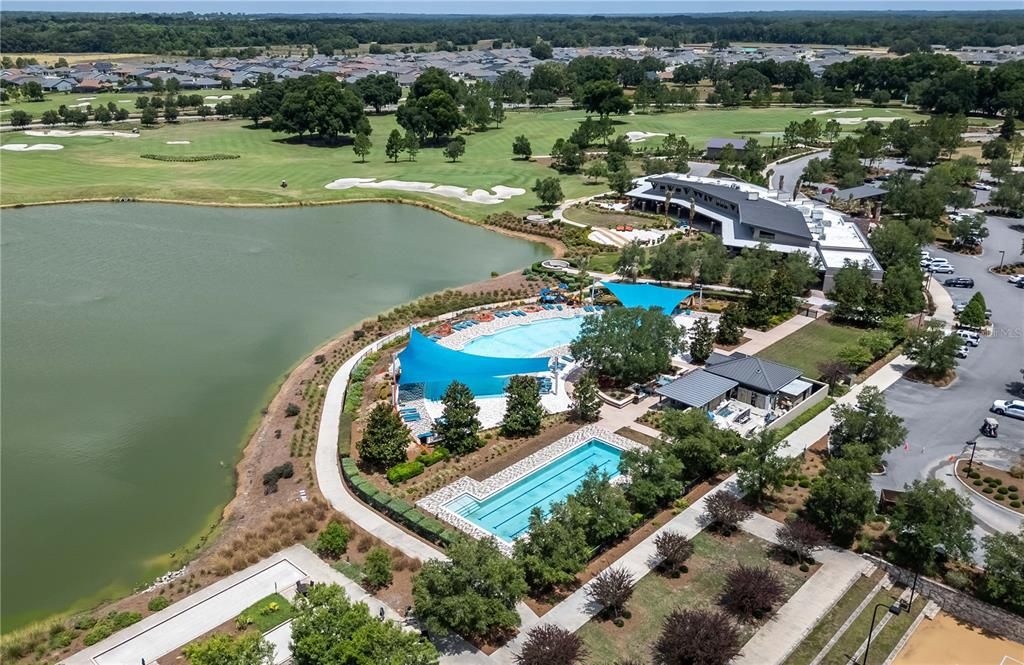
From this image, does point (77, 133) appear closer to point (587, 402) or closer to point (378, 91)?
point (378, 91)

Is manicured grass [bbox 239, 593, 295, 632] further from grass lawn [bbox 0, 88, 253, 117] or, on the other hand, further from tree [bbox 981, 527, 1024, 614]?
grass lawn [bbox 0, 88, 253, 117]

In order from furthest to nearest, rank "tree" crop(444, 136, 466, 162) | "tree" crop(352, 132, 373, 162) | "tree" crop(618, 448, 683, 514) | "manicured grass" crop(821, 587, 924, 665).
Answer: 1. "tree" crop(444, 136, 466, 162)
2. "tree" crop(352, 132, 373, 162)
3. "tree" crop(618, 448, 683, 514)
4. "manicured grass" crop(821, 587, 924, 665)

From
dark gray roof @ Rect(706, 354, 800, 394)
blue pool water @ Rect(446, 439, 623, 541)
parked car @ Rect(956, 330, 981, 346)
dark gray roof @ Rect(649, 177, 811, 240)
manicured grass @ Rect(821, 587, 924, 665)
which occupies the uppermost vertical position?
dark gray roof @ Rect(649, 177, 811, 240)

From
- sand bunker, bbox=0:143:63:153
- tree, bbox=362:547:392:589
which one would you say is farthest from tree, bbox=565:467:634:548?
sand bunker, bbox=0:143:63:153

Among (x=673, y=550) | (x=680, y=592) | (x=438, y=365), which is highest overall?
(x=438, y=365)

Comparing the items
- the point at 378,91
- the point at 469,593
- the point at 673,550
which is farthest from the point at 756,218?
the point at 378,91

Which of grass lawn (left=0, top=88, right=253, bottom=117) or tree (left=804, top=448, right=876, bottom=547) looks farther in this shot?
grass lawn (left=0, top=88, right=253, bottom=117)
